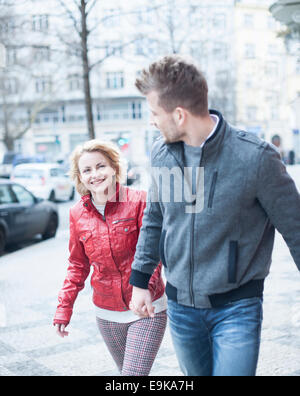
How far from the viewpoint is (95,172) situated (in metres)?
3.04

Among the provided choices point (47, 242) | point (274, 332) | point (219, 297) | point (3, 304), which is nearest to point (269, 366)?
point (274, 332)

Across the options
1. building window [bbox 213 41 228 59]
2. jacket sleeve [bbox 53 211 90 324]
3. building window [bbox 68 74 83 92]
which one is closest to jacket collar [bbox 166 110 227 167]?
jacket sleeve [bbox 53 211 90 324]

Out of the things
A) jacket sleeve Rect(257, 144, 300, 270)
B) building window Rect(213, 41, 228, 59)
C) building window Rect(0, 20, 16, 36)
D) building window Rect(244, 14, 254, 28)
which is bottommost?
jacket sleeve Rect(257, 144, 300, 270)

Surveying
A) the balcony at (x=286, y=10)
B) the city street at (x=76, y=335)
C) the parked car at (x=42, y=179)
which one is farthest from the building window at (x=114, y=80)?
the city street at (x=76, y=335)

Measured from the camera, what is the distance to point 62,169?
26500mm

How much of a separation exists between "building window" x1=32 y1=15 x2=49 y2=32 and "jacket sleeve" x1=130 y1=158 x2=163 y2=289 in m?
11.6

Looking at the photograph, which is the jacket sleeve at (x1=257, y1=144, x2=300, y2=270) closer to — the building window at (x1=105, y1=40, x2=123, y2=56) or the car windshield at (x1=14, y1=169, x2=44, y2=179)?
the building window at (x1=105, y1=40, x2=123, y2=56)

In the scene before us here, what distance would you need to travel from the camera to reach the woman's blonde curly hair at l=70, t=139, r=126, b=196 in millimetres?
3047

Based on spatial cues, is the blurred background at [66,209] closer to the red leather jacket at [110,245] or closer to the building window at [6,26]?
the building window at [6,26]

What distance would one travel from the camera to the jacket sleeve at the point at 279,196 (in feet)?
7.40

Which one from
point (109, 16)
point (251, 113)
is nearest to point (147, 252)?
point (109, 16)

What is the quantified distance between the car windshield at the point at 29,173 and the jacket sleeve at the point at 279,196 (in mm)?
22170

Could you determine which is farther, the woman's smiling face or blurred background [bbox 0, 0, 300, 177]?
blurred background [bbox 0, 0, 300, 177]

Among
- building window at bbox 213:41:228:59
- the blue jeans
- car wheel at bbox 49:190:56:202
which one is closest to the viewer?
the blue jeans
